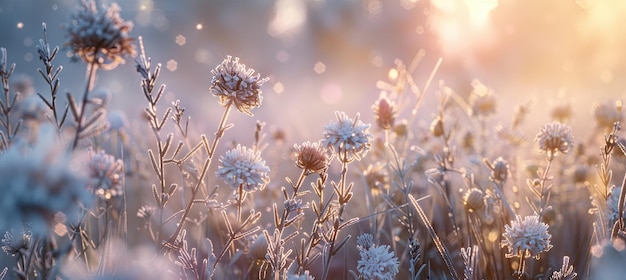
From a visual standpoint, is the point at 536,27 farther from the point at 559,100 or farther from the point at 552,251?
the point at 552,251

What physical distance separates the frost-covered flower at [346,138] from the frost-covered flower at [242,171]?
17cm

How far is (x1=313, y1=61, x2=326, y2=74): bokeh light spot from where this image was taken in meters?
16.6

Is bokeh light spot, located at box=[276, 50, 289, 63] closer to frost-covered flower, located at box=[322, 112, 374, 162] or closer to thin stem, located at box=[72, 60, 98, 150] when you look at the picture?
frost-covered flower, located at box=[322, 112, 374, 162]

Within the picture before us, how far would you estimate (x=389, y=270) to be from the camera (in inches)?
50.9

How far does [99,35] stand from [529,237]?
107 cm

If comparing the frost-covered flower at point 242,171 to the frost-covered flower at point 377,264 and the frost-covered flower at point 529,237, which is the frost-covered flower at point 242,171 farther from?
the frost-covered flower at point 529,237

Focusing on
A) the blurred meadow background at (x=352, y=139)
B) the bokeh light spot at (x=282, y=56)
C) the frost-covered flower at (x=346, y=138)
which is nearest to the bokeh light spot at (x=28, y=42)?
the blurred meadow background at (x=352, y=139)

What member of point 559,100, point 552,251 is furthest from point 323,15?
point 552,251

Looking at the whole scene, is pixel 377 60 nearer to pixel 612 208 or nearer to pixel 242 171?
pixel 612 208

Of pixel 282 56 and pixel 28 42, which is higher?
pixel 282 56

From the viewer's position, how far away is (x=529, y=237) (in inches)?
51.1

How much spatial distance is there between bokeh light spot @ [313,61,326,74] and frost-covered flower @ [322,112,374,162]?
15.3 meters

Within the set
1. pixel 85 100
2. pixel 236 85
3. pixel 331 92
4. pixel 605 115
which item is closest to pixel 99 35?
pixel 85 100

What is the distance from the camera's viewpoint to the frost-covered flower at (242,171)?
3.94ft
